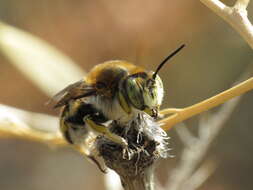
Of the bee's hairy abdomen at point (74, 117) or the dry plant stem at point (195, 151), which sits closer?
the bee's hairy abdomen at point (74, 117)

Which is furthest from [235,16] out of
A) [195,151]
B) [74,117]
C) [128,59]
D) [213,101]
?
[128,59]

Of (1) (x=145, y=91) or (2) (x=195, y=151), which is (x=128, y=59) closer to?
(2) (x=195, y=151)

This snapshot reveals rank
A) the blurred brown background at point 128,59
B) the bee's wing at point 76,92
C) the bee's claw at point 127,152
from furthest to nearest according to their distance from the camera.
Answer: the blurred brown background at point 128,59 → the bee's wing at point 76,92 → the bee's claw at point 127,152

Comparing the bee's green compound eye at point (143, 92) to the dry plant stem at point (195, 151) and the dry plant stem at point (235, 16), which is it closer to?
the dry plant stem at point (235, 16)

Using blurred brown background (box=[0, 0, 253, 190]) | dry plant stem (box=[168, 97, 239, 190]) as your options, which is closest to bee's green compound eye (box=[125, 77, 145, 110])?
dry plant stem (box=[168, 97, 239, 190])

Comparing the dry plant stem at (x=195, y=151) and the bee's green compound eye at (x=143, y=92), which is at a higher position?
the bee's green compound eye at (x=143, y=92)

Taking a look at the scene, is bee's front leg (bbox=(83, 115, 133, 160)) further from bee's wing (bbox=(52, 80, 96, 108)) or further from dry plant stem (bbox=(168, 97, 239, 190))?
dry plant stem (bbox=(168, 97, 239, 190))

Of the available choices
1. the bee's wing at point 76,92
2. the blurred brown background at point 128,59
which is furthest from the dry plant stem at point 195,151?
the blurred brown background at point 128,59

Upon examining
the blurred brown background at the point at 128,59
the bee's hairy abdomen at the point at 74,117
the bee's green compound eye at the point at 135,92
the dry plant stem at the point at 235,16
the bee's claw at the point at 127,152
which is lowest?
the blurred brown background at the point at 128,59

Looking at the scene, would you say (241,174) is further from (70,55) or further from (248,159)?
(70,55)
